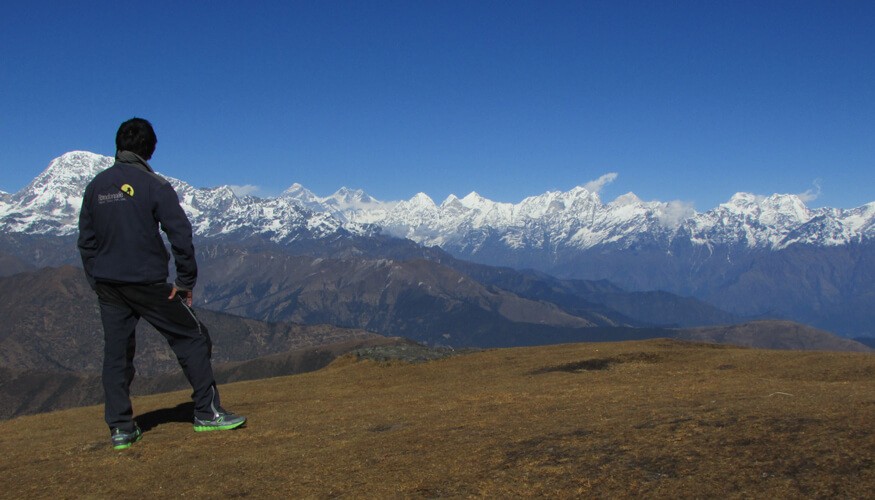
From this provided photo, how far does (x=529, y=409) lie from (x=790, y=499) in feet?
26.2

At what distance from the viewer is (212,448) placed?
1227 centimetres

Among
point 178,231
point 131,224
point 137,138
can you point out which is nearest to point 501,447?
point 178,231

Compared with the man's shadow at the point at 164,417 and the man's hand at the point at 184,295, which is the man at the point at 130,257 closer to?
the man's hand at the point at 184,295

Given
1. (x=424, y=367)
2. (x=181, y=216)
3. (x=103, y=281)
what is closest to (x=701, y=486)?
(x=181, y=216)

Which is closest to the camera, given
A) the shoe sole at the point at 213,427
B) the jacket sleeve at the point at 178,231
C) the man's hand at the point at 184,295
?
the jacket sleeve at the point at 178,231

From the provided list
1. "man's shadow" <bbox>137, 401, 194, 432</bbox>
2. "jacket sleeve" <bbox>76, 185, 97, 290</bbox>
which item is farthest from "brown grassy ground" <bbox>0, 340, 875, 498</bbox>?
"jacket sleeve" <bbox>76, 185, 97, 290</bbox>

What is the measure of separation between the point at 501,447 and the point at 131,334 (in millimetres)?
7238

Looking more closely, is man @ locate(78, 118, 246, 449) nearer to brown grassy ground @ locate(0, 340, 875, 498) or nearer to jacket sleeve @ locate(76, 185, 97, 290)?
jacket sleeve @ locate(76, 185, 97, 290)

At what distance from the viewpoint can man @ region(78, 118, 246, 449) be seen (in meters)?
12.0

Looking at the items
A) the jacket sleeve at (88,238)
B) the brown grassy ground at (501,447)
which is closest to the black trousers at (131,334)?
the jacket sleeve at (88,238)

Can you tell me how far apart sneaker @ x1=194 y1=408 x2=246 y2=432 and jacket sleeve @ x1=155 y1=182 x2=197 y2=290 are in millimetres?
3099

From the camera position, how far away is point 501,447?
1095cm

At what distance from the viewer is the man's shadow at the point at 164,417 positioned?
1503 cm

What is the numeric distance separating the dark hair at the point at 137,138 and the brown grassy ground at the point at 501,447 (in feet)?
18.4
